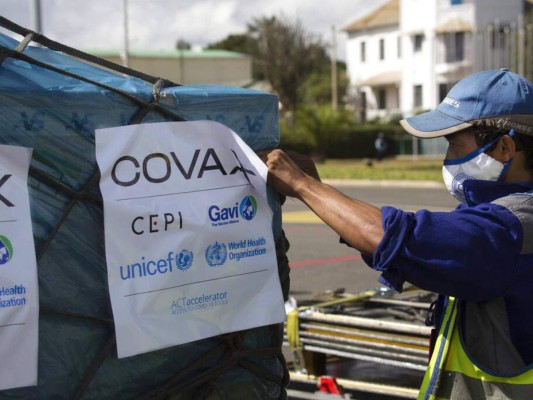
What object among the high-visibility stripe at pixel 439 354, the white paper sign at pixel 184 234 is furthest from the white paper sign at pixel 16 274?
the high-visibility stripe at pixel 439 354

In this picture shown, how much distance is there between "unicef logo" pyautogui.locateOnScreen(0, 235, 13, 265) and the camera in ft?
7.36

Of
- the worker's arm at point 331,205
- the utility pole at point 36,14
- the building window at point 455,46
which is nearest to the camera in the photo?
the worker's arm at point 331,205

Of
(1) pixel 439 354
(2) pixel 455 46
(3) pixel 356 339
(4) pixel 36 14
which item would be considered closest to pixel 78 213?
(1) pixel 439 354

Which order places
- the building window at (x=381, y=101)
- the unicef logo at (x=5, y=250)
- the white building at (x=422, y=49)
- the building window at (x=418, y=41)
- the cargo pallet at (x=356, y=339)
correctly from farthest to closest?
the building window at (x=381, y=101), the building window at (x=418, y=41), the white building at (x=422, y=49), the cargo pallet at (x=356, y=339), the unicef logo at (x=5, y=250)

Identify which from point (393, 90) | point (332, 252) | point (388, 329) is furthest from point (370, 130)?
point (388, 329)

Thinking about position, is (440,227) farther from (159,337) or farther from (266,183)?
(159,337)

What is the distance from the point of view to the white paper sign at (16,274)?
7.39ft

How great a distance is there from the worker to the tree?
60665 millimetres

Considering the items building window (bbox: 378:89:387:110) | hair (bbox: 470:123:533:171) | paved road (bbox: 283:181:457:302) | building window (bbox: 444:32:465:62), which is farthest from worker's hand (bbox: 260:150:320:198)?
building window (bbox: 378:89:387:110)

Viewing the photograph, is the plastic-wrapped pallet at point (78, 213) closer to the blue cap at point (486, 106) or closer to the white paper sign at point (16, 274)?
the white paper sign at point (16, 274)

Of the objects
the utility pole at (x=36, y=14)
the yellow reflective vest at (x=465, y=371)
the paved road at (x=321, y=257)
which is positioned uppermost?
the utility pole at (x=36, y=14)

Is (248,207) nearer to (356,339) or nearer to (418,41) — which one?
(356,339)

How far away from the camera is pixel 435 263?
2305 mm

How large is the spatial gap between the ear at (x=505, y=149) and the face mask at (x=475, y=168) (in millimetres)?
13
